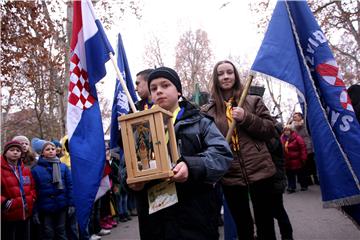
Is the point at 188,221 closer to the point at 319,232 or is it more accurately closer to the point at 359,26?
the point at 319,232

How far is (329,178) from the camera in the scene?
3051 millimetres

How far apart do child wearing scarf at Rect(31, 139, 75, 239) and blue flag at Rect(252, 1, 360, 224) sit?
3.52m

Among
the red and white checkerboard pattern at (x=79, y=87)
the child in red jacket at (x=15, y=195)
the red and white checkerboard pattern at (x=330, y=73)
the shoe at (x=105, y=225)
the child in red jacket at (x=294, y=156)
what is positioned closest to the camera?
the red and white checkerboard pattern at (x=330, y=73)

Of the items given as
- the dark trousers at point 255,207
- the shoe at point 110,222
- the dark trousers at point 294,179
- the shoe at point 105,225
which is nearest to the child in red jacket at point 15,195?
the shoe at point 105,225

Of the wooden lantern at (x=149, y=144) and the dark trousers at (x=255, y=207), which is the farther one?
the dark trousers at (x=255, y=207)

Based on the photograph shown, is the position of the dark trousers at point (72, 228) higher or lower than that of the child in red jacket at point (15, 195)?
lower

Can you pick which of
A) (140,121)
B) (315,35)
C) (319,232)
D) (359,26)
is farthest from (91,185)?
(359,26)

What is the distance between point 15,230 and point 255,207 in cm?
339

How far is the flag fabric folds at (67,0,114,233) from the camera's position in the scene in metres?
3.31

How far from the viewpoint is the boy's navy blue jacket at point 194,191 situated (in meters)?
2.13

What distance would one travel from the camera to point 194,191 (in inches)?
86.9

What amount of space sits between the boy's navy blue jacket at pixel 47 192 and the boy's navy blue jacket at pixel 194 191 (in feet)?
11.1

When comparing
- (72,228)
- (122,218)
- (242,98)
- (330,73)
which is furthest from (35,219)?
(330,73)

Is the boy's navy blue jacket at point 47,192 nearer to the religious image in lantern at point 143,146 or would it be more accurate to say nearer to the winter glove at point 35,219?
the winter glove at point 35,219
